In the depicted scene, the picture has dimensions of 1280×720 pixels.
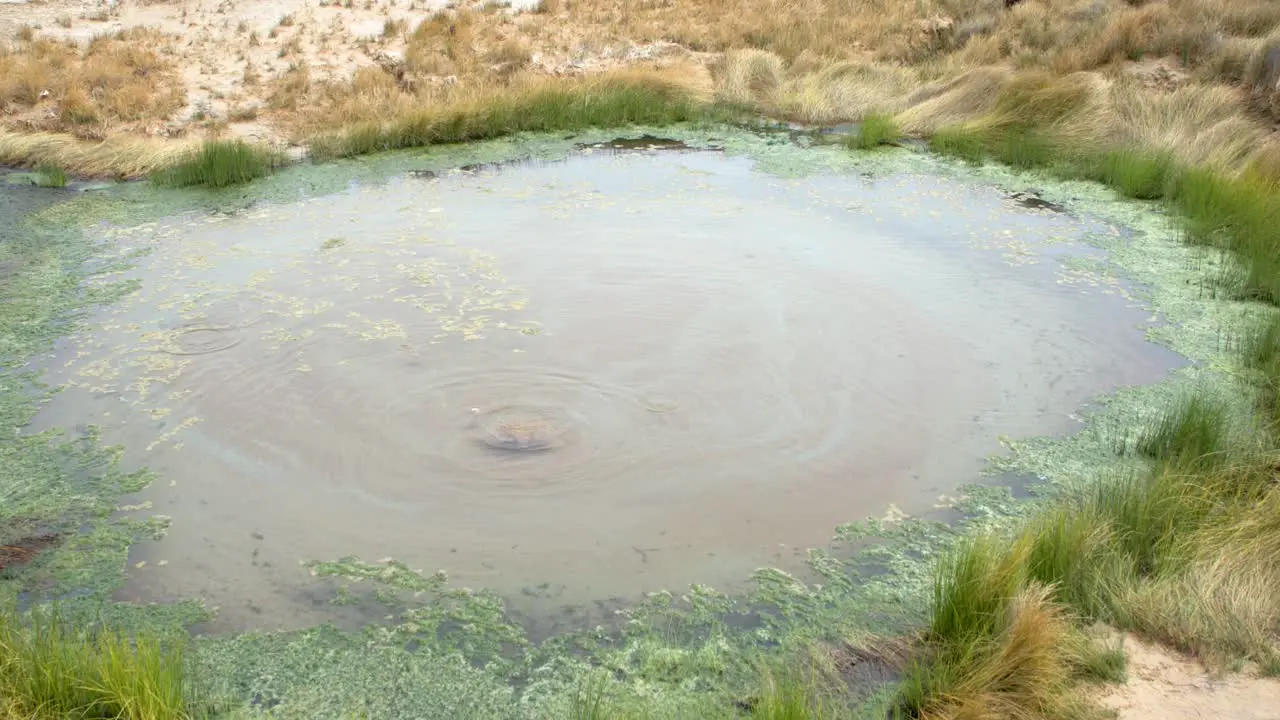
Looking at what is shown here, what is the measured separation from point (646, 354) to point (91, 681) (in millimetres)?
2634

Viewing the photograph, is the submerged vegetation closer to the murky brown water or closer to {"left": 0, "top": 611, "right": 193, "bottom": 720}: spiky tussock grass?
{"left": 0, "top": 611, "right": 193, "bottom": 720}: spiky tussock grass

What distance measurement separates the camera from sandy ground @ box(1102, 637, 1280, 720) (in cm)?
249

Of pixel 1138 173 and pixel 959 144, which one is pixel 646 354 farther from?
pixel 959 144

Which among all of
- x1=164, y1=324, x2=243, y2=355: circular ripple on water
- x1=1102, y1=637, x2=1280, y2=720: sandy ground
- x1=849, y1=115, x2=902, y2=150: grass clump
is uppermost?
x1=849, y1=115, x2=902, y2=150: grass clump

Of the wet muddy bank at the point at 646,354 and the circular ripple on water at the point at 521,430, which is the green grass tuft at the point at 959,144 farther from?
the circular ripple on water at the point at 521,430

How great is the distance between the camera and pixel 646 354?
4.61 meters

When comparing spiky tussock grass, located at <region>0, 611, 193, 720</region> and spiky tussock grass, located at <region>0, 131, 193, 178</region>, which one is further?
spiky tussock grass, located at <region>0, 131, 193, 178</region>

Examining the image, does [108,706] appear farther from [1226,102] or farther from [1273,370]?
[1226,102]

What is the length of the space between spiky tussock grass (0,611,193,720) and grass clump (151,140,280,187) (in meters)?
5.41

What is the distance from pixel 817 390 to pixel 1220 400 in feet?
5.37

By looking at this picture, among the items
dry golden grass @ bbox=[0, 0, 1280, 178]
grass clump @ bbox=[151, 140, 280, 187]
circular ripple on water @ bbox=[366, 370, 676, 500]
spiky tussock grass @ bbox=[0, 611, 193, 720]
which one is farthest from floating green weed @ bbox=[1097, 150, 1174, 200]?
spiky tussock grass @ bbox=[0, 611, 193, 720]

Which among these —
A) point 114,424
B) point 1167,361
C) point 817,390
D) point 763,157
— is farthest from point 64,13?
point 1167,361

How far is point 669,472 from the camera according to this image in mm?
3736

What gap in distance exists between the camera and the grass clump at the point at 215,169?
24.4ft
